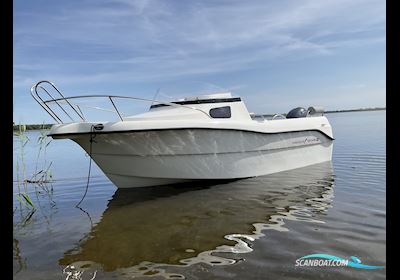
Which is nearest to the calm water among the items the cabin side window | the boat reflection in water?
the boat reflection in water

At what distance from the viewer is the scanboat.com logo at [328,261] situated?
3.26 metres

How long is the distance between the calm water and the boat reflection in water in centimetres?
2

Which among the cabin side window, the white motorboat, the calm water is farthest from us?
the cabin side window

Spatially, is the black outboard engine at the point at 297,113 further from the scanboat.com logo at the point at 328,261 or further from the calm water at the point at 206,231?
the scanboat.com logo at the point at 328,261

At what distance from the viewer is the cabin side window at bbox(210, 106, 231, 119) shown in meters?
8.09

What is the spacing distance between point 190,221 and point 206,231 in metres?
0.56

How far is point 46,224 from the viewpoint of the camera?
5258 millimetres

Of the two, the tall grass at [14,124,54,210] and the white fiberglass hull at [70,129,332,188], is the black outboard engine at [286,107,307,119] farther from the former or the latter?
the tall grass at [14,124,54,210]

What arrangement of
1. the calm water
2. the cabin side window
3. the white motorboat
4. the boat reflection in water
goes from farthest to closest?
the cabin side window → the white motorboat → the boat reflection in water → the calm water

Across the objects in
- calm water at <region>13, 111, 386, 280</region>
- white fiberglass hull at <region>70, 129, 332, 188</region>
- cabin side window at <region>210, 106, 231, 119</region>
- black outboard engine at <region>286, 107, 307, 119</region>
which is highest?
black outboard engine at <region>286, 107, 307, 119</region>

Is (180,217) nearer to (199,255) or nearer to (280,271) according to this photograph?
(199,255)

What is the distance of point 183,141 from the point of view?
7.02 meters
